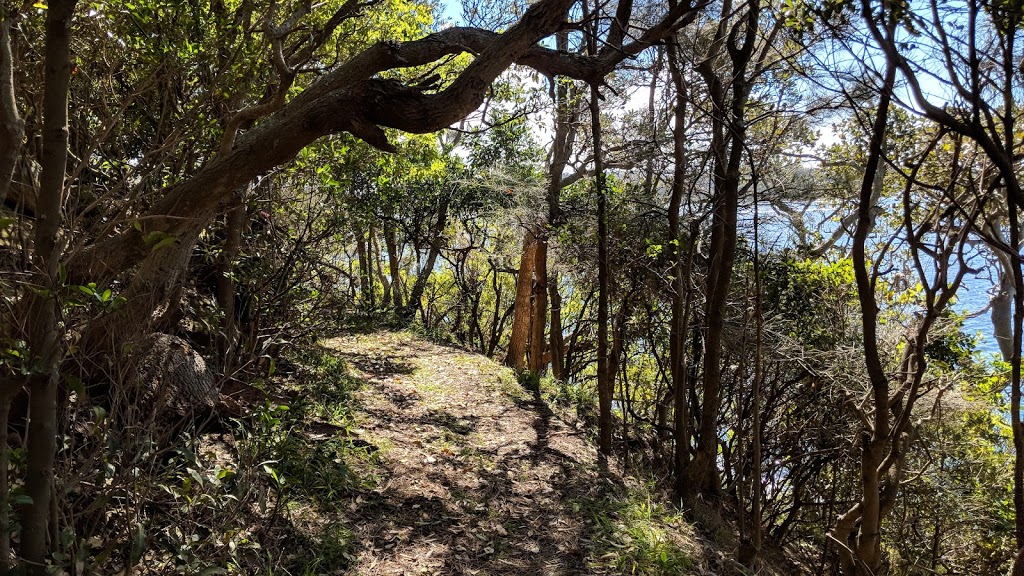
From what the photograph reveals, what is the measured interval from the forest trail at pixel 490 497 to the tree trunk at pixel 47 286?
5.78 feet

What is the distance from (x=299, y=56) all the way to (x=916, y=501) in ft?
26.7

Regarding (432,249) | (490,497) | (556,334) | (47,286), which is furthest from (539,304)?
(47,286)

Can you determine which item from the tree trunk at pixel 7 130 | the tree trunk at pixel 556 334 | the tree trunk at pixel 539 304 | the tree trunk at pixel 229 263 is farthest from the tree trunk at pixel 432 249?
the tree trunk at pixel 7 130

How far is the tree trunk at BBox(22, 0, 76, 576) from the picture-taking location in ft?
6.77

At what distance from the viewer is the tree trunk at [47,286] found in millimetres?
2062

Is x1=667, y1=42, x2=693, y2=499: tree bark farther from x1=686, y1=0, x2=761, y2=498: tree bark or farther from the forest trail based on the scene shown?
the forest trail

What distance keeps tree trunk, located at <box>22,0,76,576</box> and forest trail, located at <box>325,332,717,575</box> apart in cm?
176

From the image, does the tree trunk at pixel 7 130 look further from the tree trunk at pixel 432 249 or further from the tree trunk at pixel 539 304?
the tree trunk at pixel 432 249

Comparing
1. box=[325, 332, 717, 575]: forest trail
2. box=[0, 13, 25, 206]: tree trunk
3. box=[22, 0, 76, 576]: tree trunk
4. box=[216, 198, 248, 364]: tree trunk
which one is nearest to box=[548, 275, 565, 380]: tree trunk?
box=[325, 332, 717, 575]: forest trail

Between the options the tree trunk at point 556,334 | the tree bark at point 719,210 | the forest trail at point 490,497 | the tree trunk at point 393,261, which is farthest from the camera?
the tree trunk at point 393,261

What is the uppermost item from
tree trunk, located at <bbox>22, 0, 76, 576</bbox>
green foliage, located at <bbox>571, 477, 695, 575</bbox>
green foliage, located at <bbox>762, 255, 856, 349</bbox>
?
green foliage, located at <bbox>762, 255, 856, 349</bbox>

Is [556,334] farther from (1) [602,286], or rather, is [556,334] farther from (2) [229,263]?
(2) [229,263]

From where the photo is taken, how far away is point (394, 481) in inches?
182

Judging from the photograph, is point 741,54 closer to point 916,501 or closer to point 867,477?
point 867,477
